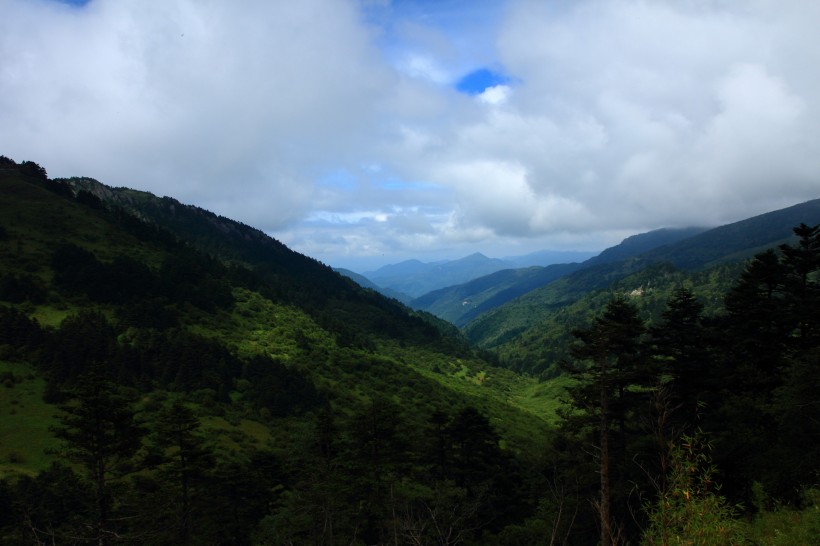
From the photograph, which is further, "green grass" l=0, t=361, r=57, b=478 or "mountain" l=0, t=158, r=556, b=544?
"green grass" l=0, t=361, r=57, b=478

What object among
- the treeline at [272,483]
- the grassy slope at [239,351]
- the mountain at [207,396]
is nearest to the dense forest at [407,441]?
the treeline at [272,483]

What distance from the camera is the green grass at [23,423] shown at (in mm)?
41344

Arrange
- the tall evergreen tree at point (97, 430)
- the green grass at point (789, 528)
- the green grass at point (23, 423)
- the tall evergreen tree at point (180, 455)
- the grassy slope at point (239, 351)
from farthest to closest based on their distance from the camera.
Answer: the grassy slope at point (239, 351) → the green grass at point (23, 423) → the tall evergreen tree at point (180, 455) → the tall evergreen tree at point (97, 430) → the green grass at point (789, 528)

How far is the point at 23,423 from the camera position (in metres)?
47.6

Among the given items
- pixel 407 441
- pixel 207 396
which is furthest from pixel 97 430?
pixel 207 396

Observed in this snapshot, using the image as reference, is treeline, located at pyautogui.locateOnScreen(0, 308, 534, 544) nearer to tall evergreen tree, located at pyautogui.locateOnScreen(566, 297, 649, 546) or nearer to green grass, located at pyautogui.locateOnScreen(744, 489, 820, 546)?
tall evergreen tree, located at pyautogui.locateOnScreen(566, 297, 649, 546)

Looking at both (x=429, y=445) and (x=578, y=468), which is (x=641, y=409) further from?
(x=429, y=445)

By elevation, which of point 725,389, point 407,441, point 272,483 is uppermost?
point 725,389

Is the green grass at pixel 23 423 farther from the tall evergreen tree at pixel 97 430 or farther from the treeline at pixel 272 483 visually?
the tall evergreen tree at pixel 97 430

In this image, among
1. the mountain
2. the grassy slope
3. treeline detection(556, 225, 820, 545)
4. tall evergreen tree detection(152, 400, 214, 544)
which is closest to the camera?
treeline detection(556, 225, 820, 545)

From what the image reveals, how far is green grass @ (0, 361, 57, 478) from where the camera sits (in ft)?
136

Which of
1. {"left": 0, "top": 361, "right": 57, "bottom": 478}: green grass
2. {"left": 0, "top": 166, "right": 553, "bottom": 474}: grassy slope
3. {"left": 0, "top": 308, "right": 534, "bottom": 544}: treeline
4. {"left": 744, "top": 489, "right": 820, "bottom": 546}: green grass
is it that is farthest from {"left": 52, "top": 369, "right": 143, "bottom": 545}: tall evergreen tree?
{"left": 0, "top": 166, "right": 553, "bottom": 474}: grassy slope

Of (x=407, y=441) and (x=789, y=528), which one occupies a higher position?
(x=789, y=528)

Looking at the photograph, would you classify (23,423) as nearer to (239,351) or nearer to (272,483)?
(272,483)
